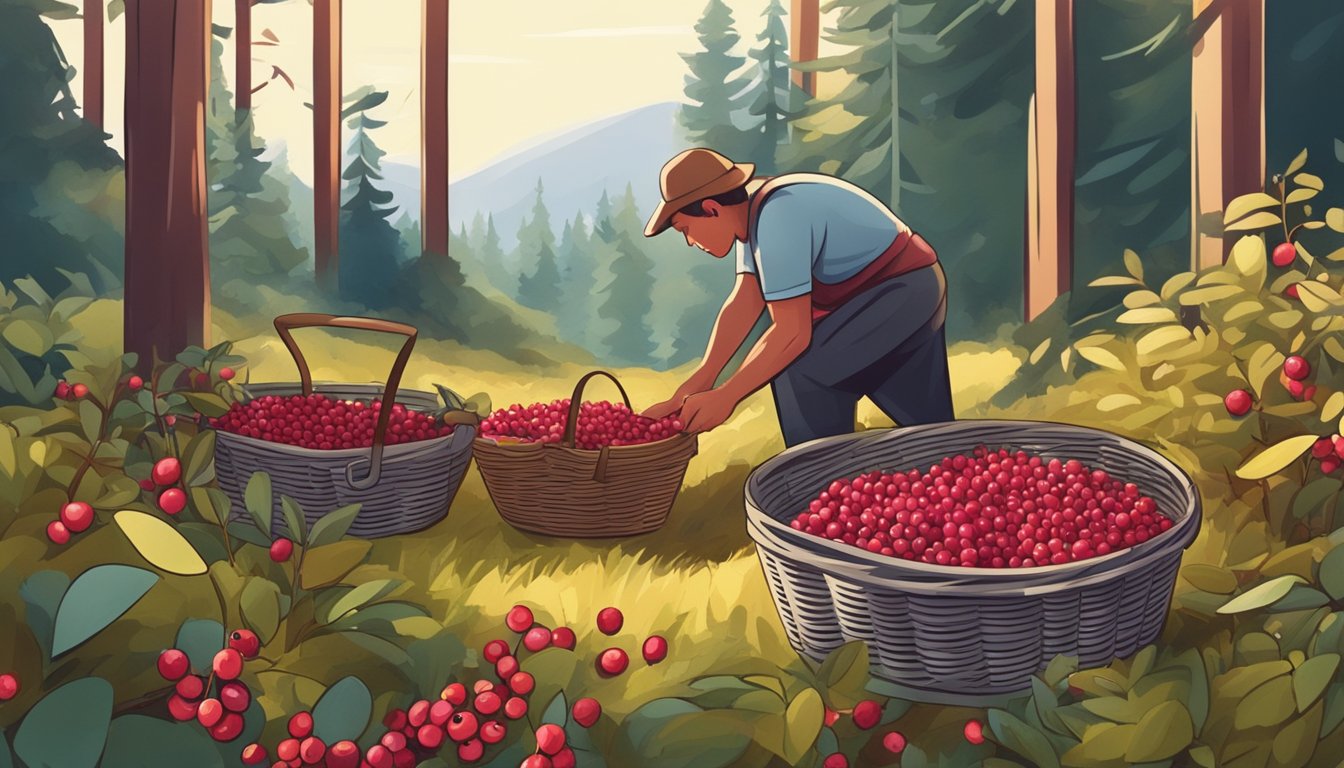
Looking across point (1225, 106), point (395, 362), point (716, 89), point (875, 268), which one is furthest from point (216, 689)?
point (1225, 106)

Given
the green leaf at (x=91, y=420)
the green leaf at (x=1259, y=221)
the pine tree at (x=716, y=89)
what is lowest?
the green leaf at (x=91, y=420)

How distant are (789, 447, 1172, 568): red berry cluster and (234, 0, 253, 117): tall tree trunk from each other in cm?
230

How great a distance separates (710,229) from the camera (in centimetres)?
249

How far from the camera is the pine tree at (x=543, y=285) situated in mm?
2721

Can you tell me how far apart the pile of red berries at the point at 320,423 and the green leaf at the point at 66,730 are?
84 centimetres

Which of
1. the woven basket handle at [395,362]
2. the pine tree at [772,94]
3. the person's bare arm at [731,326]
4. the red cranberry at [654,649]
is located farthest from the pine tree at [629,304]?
the red cranberry at [654,649]

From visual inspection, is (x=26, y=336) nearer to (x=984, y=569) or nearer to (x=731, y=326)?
(x=731, y=326)

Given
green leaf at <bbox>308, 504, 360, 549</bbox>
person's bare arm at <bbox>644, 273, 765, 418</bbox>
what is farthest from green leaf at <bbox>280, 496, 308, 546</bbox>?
person's bare arm at <bbox>644, 273, 765, 418</bbox>

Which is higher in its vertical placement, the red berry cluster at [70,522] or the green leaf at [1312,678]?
the red berry cluster at [70,522]

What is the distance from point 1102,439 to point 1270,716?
2.31 ft

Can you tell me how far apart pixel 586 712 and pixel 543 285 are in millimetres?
1318

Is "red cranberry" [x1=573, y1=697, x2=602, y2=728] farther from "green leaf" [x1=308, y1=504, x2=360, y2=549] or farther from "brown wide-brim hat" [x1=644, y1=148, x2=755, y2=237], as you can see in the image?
"brown wide-brim hat" [x1=644, y1=148, x2=755, y2=237]

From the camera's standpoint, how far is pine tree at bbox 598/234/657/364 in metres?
2.70

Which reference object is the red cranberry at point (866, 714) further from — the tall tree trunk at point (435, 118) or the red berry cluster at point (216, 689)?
the tall tree trunk at point (435, 118)
